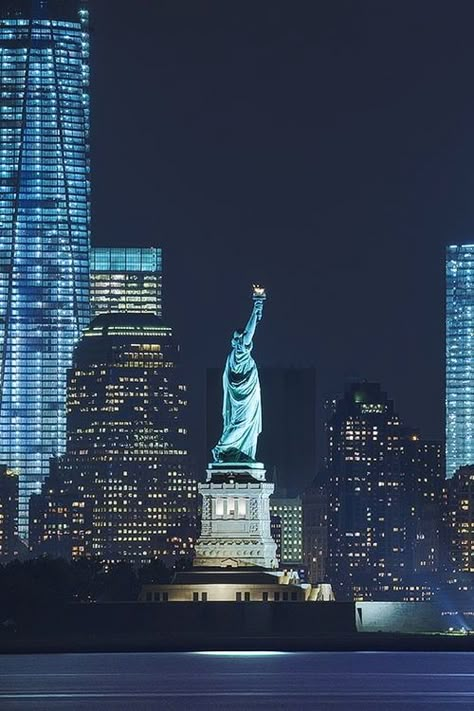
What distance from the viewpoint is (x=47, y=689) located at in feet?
383

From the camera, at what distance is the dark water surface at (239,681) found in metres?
110

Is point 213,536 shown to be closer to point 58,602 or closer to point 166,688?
point 58,602

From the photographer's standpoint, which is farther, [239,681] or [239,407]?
[239,407]

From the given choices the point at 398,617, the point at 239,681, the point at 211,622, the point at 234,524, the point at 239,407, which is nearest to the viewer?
the point at 239,681

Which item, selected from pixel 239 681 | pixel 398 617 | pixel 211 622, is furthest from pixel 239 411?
pixel 239 681

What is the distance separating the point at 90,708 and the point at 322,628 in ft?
143

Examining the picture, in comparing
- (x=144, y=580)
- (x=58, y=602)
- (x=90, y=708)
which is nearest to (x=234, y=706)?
(x=90, y=708)

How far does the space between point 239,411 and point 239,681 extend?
34.7 meters

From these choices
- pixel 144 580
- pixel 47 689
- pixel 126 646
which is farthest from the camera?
pixel 144 580

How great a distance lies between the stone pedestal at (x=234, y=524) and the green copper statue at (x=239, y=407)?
5.35 feet

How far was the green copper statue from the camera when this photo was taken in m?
155

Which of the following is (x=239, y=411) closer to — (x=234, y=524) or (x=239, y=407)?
(x=239, y=407)

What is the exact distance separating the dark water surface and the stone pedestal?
18.4 feet

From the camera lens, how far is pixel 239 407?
156 meters
